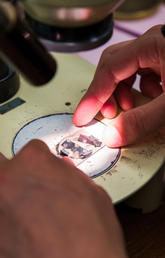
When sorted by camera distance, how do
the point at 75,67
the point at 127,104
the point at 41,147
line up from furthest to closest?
the point at 75,67, the point at 127,104, the point at 41,147

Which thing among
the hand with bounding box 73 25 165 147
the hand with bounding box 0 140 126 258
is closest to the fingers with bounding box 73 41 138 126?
the hand with bounding box 73 25 165 147

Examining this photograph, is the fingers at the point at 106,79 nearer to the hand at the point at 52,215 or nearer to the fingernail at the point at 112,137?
the fingernail at the point at 112,137

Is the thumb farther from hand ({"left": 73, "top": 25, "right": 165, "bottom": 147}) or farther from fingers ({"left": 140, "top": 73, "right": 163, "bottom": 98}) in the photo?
fingers ({"left": 140, "top": 73, "right": 163, "bottom": 98})

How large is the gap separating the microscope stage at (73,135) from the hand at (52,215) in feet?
0.47

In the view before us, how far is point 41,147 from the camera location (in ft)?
2.13

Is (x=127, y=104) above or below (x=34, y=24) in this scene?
below

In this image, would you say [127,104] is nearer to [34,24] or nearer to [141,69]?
[141,69]

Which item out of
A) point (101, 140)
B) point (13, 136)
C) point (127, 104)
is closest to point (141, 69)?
point (127, 104)

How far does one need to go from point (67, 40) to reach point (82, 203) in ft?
1.16

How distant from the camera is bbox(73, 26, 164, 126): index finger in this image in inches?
33.2

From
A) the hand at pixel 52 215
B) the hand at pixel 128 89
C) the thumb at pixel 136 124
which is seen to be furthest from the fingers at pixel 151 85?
the hand at pixel 52 215

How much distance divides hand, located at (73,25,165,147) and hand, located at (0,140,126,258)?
22cm

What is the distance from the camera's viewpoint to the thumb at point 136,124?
0.79 m

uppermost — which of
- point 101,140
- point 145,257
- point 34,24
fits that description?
point 34,24
